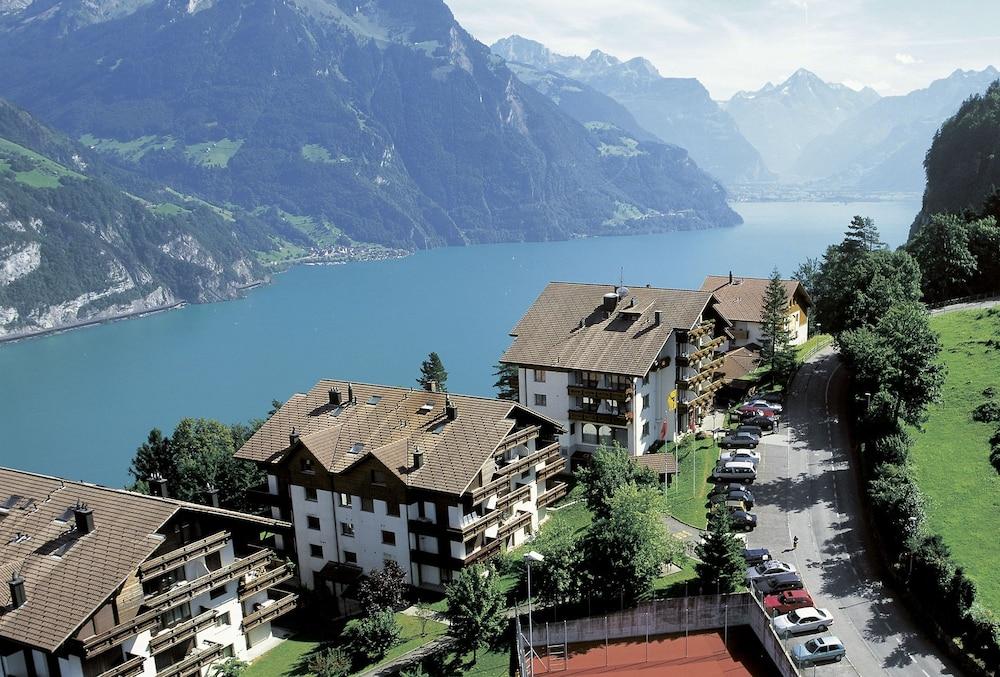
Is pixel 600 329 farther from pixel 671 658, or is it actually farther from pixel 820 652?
pixel 820 652

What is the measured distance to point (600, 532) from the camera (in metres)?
37.8

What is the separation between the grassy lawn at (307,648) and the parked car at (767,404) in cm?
3090

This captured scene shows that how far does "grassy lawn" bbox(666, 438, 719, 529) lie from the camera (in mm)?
49281

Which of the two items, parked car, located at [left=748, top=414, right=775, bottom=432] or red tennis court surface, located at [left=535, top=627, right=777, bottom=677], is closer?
red tennis court surface, located at [left=535, top=627, right=777, bottom=677]

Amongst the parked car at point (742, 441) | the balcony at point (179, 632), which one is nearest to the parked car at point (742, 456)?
the parked car at point (742, 441)

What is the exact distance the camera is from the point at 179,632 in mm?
35250

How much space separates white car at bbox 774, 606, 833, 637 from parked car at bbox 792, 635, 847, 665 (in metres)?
1.48

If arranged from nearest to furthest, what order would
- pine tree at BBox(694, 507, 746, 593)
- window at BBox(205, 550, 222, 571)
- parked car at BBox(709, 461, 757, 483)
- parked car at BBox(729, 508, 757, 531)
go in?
window at BBox(205, 550, 222, 571), pine tree at BBox(694, 507, 746, 593), parked car at BBox(729, 508, 757, 531), parked car at BBox(709, 461, 757, 483)

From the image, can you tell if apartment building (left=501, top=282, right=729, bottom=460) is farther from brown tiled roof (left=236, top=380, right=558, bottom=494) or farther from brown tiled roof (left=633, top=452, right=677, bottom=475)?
brown tiled roof (left=236, top=380, right=558, bottom=494)

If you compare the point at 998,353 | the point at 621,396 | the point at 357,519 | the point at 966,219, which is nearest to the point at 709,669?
the point at 357,519

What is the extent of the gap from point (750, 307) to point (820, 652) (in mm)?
48440

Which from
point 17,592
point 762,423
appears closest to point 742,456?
point 762,423

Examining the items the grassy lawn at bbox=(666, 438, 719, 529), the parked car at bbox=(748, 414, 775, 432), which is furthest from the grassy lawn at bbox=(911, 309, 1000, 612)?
the grassy lawn at bbox=(666, 438, 719, 529)

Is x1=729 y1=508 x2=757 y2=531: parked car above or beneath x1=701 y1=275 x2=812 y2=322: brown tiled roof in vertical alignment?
beneath
